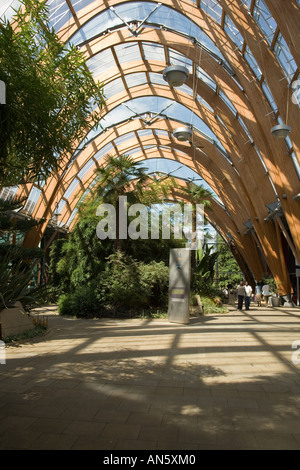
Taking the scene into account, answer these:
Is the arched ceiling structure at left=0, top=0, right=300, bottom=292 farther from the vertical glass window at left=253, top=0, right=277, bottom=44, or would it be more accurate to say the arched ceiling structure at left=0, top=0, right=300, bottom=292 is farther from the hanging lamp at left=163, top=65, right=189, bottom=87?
the hanging lamp at left=163, top=65, right=189, bottom=87

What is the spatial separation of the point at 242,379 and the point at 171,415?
6.38ft

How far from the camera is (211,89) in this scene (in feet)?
74.2

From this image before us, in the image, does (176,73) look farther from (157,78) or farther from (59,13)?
(157,78)

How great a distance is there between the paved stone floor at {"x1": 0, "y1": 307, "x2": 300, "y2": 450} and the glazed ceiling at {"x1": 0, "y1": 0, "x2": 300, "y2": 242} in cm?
428

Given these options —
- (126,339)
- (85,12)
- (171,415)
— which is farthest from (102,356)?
(85,12)

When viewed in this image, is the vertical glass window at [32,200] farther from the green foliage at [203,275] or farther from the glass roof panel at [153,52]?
the green foliage at [203,275]

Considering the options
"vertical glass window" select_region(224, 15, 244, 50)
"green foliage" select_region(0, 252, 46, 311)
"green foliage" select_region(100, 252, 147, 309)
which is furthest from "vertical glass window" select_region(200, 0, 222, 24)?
"green foliage" select_region(0, 252, 46, 311)

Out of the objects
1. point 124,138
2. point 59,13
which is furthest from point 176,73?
point 124,138

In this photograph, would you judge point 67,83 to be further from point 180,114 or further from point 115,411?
point 180,114

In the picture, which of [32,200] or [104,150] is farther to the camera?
[104,150]

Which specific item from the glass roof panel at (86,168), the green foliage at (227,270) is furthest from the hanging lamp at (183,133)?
the green foliage at (227,270)

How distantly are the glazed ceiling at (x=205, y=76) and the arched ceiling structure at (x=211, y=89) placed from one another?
1.9 inches

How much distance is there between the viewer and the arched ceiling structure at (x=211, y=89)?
46.8 feet

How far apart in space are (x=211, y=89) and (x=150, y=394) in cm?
2098
